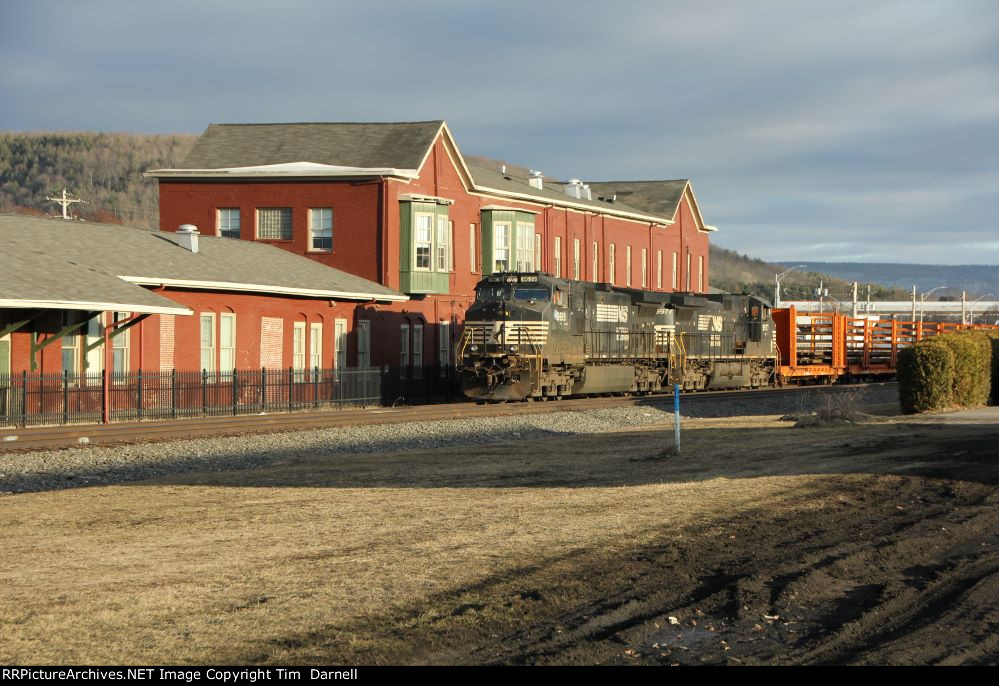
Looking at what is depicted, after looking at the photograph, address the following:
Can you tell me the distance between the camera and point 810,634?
9281 mm

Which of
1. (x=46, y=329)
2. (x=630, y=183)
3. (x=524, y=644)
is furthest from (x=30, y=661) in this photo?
(x=630, y=183)

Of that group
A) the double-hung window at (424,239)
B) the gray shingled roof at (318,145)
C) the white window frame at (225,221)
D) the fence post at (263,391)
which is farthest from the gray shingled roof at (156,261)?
the gray shingled roof at (318,145)

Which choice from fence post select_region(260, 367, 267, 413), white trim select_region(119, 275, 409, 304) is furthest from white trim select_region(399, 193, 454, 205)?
fence post select_region(260, 367, 267, 413)

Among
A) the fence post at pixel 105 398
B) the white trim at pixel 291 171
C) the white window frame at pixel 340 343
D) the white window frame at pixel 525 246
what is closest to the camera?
the fence post at pixel 105 398

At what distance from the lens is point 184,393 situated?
33.7m

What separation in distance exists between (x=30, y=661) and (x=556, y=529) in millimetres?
6908

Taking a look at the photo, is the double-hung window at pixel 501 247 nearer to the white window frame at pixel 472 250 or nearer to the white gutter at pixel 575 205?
the white window frame at pixel 472 250

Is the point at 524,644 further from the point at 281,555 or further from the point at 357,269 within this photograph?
the point at 357,269

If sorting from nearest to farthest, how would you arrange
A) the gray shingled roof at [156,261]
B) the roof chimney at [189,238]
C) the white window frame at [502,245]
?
the gray shingled roof at [156,261], the roof chimney at [189,238], the white window frame at [502,245]

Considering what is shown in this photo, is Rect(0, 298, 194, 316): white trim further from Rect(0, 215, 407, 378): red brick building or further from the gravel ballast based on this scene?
the gravel ballast

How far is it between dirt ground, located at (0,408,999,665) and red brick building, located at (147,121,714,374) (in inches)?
1029

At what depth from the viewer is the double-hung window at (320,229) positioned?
47031 millimetres

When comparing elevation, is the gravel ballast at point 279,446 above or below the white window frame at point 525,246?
below

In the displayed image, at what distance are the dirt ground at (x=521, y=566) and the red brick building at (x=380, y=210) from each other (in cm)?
2614
